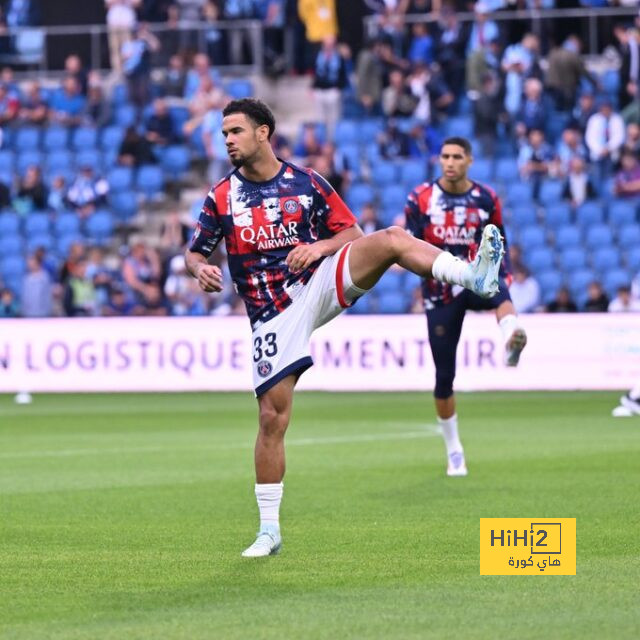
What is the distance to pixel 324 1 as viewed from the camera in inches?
1213

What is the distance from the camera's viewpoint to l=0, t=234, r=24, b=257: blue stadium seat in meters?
30.0

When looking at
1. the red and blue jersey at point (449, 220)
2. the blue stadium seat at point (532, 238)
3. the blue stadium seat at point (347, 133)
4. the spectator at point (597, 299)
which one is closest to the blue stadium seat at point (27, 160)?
the blue stadium seat at point (347, 133)

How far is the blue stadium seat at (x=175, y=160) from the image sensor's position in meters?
31.1

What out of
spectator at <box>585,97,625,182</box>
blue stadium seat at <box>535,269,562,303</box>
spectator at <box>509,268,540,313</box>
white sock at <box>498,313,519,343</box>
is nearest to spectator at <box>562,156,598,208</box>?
spectator at <box>585,97,625,182</box>

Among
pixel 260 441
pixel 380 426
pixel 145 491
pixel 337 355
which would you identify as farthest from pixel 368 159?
pixel 260 441

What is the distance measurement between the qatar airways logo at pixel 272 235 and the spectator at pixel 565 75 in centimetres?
2036

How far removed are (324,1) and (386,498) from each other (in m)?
20.5

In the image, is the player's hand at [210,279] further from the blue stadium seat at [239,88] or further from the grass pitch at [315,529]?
the blue stadium seat at [239,88]

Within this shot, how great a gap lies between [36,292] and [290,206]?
19341mm

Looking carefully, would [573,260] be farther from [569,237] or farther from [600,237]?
[600,237]

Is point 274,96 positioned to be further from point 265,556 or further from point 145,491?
point 265,556

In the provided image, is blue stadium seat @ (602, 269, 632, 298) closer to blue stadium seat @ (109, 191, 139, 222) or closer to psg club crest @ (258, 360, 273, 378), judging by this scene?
blue stadium seat @ (109, 191, 139, 222)

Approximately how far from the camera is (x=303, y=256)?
8570 mm

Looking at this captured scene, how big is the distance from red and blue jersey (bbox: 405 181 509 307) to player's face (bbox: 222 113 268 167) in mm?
4426
